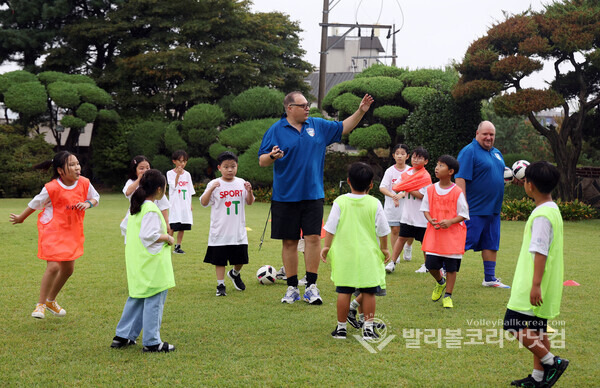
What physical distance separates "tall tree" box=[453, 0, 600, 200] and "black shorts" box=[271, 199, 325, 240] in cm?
1189

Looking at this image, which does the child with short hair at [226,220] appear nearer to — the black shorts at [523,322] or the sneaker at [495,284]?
the sneaker at [495,284]

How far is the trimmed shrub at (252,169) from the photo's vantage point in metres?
22.9

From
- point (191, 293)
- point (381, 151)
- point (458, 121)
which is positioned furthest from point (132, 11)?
point (191, 293)

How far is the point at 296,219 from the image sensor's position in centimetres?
595

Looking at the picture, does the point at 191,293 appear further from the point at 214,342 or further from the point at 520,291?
the point at 520,291

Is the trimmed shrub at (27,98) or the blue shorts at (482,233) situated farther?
the trimmed shrub at (27,98)

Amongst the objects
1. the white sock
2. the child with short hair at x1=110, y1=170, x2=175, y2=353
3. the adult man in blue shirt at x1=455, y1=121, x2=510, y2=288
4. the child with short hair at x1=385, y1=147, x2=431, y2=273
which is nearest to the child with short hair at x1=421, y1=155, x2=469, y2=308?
the adult man in blue shirt at x1=455, y1=121, x2=510, y2=288

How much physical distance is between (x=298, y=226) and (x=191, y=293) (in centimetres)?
152

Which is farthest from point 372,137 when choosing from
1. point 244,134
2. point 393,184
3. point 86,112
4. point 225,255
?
point 225,255

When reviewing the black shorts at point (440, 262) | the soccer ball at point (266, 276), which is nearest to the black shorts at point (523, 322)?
Result: the black shorts at point (440, 262)

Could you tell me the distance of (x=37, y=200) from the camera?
5188 millimetres

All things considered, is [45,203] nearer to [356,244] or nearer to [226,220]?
[226,220]

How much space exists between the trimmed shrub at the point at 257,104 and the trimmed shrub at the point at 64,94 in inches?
270

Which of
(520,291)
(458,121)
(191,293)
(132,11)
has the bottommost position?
(191,293)
